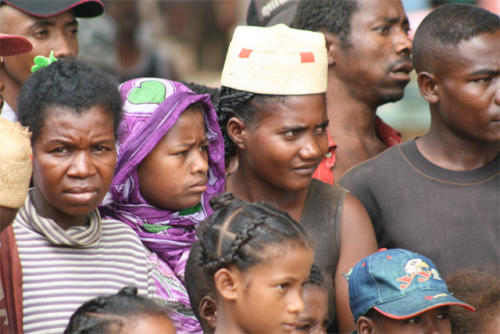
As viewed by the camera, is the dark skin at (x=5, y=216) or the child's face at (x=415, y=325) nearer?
the dark skin at (x=5, y=216)

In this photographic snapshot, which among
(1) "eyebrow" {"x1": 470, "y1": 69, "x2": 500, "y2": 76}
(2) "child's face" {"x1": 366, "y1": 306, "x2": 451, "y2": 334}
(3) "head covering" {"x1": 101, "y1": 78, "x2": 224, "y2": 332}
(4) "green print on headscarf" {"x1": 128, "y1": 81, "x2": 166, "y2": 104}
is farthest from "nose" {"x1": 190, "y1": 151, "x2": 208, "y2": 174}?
(1) "eyebrow" {"x1": 470, "y1": 69, "x2": 500, "y2": 76}

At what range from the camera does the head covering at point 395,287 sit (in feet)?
10.6

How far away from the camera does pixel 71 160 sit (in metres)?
3.05

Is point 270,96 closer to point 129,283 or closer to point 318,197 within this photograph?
point 318,197

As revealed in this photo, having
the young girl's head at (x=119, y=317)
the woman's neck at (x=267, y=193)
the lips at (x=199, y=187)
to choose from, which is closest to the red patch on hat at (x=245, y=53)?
the woman's neck at (x=267, y=193)

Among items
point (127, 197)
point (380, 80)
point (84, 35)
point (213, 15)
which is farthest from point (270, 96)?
point (213, 15)

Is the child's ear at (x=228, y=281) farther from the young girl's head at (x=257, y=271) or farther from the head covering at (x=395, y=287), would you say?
the head covering at (x=395, y=287)

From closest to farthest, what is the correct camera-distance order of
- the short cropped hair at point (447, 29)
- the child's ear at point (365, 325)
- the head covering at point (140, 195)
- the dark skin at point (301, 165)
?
the child's ear at point (365, 325)
the head covering at point (140, 195)
the dark skin at point (301, 165)
the short cropped hair at point (447, 29)

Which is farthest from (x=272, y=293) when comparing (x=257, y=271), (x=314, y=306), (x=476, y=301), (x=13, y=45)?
(x=13, y=45)

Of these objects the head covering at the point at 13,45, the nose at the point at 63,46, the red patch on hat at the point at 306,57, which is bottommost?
the nose at the point at 63,46

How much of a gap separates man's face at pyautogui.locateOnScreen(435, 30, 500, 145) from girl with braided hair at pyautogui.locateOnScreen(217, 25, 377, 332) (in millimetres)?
652

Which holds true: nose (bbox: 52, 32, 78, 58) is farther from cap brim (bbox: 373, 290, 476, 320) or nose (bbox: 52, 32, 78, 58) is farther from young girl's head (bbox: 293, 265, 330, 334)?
cap brim (bbox: 373, 290, 476, 320)

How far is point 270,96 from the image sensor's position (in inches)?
144

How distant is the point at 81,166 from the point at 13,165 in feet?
1.43
